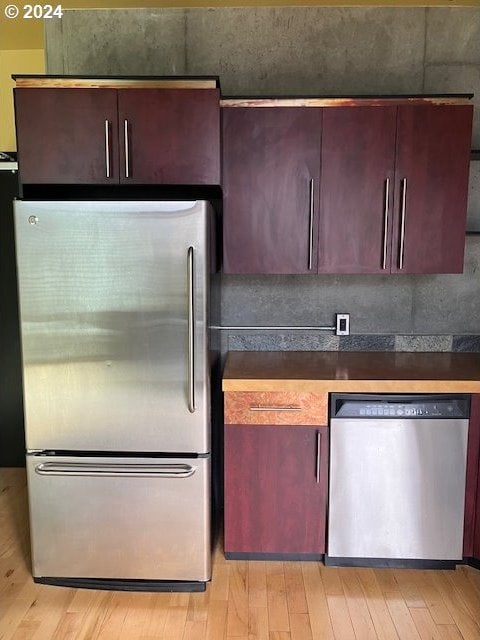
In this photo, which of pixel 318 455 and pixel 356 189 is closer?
pixel 318 455

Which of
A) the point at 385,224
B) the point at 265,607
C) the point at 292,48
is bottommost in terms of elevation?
the point at 265,607

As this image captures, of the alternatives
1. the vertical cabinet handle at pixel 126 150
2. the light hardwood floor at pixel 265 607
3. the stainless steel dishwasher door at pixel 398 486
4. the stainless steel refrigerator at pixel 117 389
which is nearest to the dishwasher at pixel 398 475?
the stainless steel dishwasher door at pixel 398 486

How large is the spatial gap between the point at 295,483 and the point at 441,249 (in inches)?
49.3

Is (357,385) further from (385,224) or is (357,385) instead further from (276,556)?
(276,556)

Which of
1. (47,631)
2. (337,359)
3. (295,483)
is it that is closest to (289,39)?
(337,359)

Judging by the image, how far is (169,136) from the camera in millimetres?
2129

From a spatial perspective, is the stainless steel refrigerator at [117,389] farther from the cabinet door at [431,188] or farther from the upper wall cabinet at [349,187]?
the cabinet door at [431,188]

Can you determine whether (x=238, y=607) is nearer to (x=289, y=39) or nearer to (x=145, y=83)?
(x=145, y=83)

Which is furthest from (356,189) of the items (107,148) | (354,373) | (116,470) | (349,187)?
(116,470)

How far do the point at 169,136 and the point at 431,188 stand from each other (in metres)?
1.19

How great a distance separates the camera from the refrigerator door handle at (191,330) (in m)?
1.97

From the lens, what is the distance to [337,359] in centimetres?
255

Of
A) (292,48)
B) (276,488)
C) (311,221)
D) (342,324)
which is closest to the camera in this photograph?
(276,488)

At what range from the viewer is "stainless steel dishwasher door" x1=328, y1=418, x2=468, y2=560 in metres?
2.18
